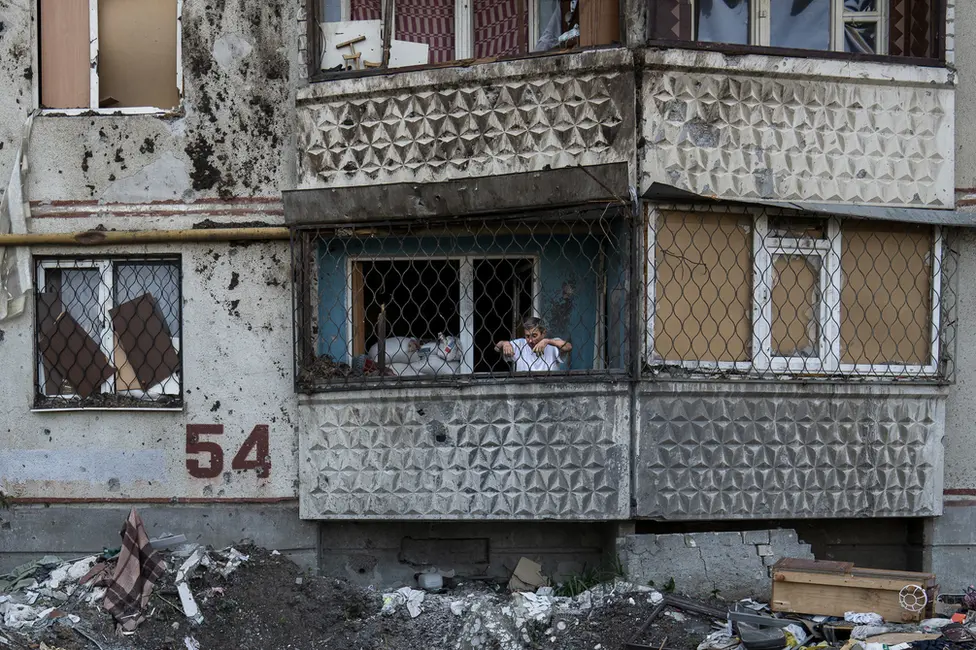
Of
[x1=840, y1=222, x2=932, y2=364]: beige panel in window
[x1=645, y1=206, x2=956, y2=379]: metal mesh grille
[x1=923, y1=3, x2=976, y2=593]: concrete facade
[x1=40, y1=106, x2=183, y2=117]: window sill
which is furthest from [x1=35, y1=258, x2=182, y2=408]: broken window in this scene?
[x1=923, y1=3, x2=976, y2=593]: concrete facade

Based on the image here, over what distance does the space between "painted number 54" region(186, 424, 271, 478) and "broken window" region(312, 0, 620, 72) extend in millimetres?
3035

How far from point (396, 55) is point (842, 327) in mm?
4157

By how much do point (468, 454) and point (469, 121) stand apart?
2553 mm

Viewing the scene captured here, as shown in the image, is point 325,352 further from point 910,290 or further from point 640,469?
point 910,290

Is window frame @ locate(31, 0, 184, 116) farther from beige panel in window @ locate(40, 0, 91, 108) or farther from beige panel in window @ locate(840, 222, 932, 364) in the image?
beige panel in window @ locate(840, 222, 932, 364)

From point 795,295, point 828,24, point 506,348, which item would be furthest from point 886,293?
point 506,348

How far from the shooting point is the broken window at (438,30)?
8609mm

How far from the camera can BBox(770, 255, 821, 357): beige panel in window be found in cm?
832

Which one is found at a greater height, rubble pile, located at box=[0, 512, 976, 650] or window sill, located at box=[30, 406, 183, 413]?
window sill, located at box=[30, 406, 183, 413]

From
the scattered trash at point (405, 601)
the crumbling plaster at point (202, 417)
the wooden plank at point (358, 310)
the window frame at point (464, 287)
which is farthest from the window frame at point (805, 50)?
the scattered trash at point (405, 601)

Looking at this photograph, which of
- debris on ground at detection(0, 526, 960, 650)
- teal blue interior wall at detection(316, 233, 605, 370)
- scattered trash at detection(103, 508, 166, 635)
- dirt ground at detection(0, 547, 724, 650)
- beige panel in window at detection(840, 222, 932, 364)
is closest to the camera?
debris on ground at detection(0, 526, 960, 650)

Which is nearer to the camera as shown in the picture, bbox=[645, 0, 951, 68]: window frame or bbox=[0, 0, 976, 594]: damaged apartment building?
bbox=[645, 0, 951, 68]: window frame

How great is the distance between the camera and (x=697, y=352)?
322 inches

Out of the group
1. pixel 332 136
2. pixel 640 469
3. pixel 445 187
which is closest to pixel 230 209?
pixel 332 136
